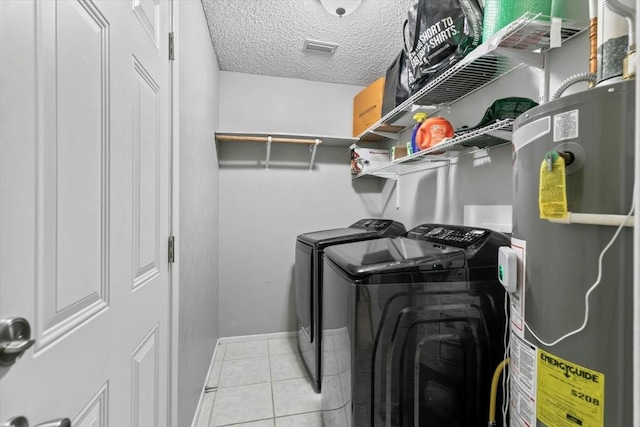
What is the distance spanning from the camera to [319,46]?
2141mm

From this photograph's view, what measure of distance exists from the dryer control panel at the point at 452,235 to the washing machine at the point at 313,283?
0.41 m

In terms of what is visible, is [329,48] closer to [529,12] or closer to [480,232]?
[529,12]

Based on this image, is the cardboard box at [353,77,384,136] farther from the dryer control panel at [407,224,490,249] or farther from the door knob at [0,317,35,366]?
the door knob at [0,317,35,366]

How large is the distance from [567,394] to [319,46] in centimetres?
241

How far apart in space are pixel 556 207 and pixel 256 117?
2.53 metres

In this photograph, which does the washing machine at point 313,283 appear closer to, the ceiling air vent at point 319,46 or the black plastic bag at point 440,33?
the black plastic bag at point 440,33

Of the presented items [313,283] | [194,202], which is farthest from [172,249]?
[313,283]

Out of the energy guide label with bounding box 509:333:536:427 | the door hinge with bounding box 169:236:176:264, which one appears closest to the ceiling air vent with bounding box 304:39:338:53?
the door hinge with bounding box 169:236:176:264

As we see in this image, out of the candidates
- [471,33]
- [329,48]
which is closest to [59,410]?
[471,33]

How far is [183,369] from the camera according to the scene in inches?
52.7

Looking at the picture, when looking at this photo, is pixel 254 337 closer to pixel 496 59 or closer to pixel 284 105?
pixel 284 105

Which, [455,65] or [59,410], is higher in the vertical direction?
[455,65]

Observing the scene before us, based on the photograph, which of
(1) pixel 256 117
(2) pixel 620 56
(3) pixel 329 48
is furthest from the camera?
(1) pixel 256 117

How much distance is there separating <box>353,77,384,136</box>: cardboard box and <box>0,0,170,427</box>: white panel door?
1730 mm
